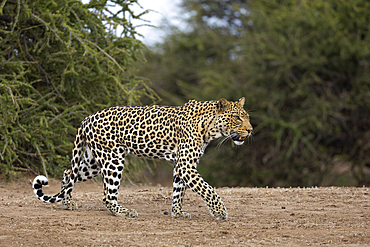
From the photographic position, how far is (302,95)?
17.4 metres

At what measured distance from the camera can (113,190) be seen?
6445 millimetres

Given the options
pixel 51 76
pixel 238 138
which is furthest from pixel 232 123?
pixel 51 76

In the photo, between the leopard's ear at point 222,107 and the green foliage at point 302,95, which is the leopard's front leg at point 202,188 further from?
the green foliage at point 302,95

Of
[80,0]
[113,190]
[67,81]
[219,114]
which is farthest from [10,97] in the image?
[219,114]

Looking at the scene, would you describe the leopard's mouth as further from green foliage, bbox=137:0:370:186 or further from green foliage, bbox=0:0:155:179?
green foliage, bbox=137:0:370:186

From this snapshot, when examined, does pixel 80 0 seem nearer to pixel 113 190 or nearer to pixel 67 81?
pixel 67 81

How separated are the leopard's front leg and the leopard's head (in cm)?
66

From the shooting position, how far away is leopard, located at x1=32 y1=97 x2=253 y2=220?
6266 mm

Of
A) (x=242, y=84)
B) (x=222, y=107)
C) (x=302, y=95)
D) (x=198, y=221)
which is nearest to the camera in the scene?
(x=198, y=221)

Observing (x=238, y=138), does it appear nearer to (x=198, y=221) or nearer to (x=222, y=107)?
(x=222, y=107)

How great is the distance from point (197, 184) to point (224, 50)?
747 inches

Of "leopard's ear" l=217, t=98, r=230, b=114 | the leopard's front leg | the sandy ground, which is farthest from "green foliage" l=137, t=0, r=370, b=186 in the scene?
the leopard's front leg

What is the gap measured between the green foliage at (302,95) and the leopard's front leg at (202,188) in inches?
398

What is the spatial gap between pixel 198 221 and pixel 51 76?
5841 mm
